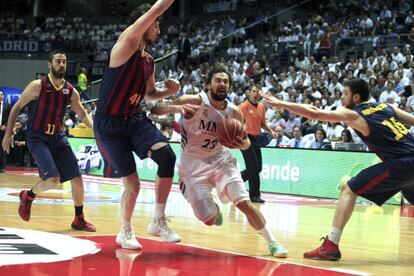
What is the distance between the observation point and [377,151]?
6812 millimetres

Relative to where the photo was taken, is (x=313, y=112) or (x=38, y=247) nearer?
(x=38, y=247)

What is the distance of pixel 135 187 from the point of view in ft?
21.7

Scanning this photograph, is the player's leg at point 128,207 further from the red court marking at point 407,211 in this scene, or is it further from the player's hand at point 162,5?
the red court marking at point 407,211

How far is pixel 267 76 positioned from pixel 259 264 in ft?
55.8

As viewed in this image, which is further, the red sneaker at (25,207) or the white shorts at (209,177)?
the red sneaker at (25,207)

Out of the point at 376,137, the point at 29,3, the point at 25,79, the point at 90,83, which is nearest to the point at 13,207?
the point at 376,137

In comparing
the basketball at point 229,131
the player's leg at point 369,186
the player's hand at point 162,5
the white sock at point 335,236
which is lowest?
the white sock at point 335,236

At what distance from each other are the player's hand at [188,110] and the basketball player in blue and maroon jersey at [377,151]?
3.49 feet

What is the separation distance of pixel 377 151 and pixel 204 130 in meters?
1.64

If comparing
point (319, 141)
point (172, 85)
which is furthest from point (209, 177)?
point (319, 141)

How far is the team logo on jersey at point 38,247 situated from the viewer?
18.5ft

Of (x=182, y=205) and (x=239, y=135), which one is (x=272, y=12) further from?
(x=239, y=135)

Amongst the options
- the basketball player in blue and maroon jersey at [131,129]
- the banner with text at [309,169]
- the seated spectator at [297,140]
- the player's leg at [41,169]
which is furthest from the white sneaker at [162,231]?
the seated spectator at [297,140]

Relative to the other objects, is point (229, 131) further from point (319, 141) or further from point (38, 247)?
point (319, 141)
